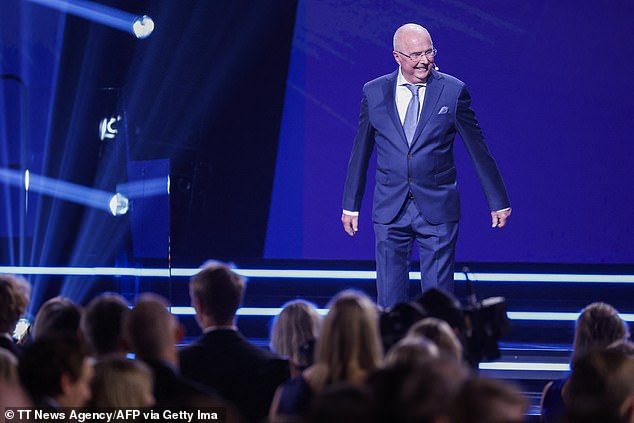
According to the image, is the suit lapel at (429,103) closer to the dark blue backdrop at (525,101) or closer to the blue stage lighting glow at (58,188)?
the dark blue backdrop at (525,101)

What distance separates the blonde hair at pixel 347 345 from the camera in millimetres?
3211

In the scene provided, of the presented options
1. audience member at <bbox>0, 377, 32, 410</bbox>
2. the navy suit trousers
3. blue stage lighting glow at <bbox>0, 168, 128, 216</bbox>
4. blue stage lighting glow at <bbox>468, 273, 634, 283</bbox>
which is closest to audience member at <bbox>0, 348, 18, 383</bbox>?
audience member at <bbox>0, 377, 32, 410</bbox>

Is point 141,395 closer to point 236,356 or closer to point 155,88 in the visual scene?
point 236,356

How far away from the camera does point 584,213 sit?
25.1 feet

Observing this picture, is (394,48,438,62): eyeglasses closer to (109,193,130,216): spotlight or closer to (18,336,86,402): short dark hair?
(109,193,130,216): spotlight

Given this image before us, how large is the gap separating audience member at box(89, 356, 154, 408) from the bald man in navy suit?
10.2 feet

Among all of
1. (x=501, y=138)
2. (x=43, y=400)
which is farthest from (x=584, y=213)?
(x=43, y=400)

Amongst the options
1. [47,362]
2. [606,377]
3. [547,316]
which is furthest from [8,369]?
[547,316]

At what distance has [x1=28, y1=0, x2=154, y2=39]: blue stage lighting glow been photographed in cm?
802

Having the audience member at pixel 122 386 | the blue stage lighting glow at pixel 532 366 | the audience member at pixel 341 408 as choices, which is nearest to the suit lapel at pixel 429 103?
the blue stage lighting glow at pixel 532 366

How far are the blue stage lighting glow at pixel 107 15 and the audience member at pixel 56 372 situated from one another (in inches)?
206

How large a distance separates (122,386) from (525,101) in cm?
541

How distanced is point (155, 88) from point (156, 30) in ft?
1.41

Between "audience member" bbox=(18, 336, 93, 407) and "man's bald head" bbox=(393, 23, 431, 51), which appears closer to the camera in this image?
"audience member" bbox=(18, 336, 93, 407)
